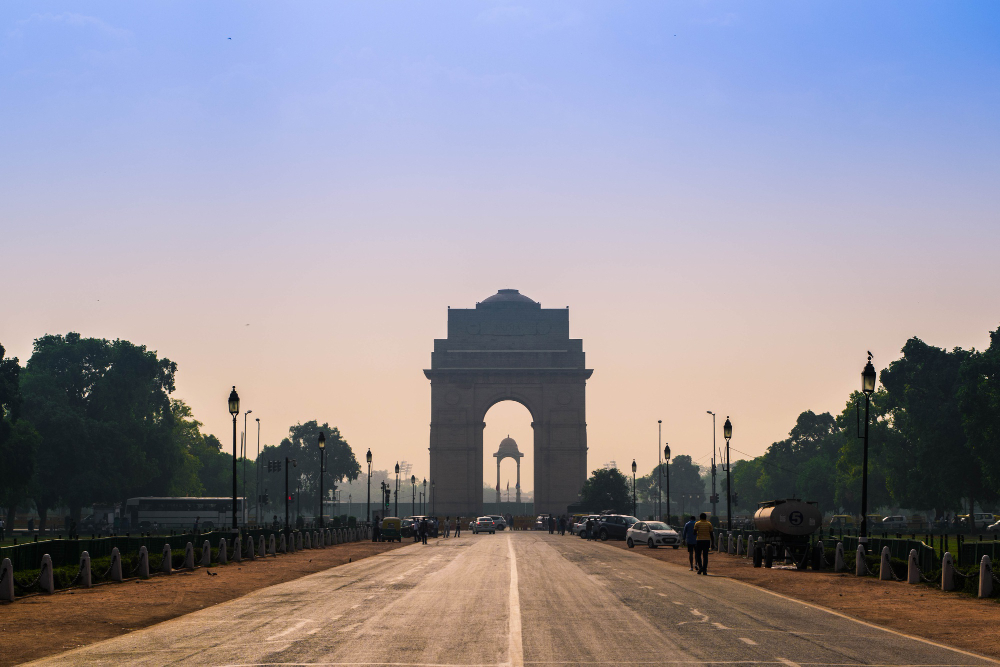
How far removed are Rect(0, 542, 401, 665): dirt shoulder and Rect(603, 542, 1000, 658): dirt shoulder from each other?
11.9 metres

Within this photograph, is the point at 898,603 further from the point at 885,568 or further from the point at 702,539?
the point at 702,539

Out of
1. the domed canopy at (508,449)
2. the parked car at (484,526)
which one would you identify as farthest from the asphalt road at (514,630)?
the domed canopy at (508,449)

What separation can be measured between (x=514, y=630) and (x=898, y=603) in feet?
29.5

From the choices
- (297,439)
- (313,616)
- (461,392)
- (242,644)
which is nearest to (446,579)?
(313,616)

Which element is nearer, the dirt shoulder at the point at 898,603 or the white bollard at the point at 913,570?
the dirt shoulder at the point at 898,603

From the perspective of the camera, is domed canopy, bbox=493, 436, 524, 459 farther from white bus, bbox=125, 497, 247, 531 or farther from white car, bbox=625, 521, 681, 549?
white car, bbox=625, 521, 681, 549

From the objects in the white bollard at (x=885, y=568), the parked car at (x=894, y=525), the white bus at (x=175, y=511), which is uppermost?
the white bollard at (x=885, y=568)

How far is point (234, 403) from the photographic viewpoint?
39.0 meters

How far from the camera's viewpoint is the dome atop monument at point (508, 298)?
387 ft

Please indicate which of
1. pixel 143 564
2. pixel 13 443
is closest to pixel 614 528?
pixel 13 443

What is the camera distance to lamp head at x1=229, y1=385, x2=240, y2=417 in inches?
1531

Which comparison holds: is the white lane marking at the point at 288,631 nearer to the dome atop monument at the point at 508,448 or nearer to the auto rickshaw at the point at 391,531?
the auto rickshaw at the point at 391,531

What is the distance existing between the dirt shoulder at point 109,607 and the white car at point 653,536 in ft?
78.0

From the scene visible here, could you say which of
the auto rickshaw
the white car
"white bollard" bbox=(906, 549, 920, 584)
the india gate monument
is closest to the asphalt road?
"white bollard" bbox=(906, 549, 920, 584)
